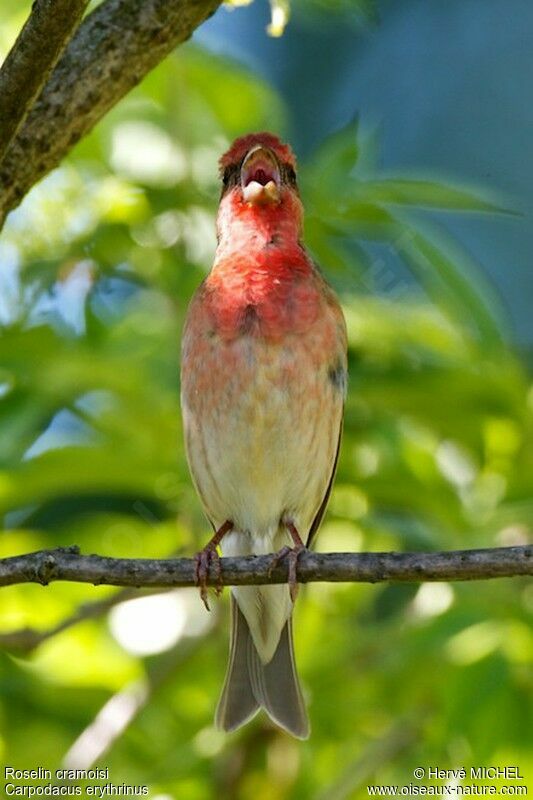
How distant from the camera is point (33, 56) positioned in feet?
9.95

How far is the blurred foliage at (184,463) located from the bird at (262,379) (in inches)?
4.5

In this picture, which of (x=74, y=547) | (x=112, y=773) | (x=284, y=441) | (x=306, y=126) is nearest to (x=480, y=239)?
(x=306, y=126)

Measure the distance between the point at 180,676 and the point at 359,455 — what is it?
1145 mm

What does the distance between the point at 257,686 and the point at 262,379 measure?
1130 millimetres

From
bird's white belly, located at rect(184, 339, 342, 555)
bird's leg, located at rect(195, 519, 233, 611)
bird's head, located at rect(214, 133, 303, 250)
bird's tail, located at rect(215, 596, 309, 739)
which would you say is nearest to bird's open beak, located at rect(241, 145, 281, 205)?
bird's head, located at rect(214, 133, 303, 250)

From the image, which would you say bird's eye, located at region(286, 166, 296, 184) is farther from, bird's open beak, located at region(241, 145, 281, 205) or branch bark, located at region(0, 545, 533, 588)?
branch bark, located at region(0, 545, 533, 588)

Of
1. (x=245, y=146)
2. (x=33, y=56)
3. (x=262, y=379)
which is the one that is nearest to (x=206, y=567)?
(x=262, y=379)

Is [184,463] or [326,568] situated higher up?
[184,463]

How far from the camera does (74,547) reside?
3.43 metres

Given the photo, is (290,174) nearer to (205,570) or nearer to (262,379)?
(262,379)

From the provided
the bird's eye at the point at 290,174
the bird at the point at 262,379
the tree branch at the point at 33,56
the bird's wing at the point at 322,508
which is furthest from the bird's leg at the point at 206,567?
the bird's eye at the point at 290,174

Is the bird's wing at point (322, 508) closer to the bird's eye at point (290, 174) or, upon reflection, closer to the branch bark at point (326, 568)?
the bird's eye at point (290, 174)

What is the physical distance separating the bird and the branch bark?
1.30 meters

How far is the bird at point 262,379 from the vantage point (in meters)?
5.02
